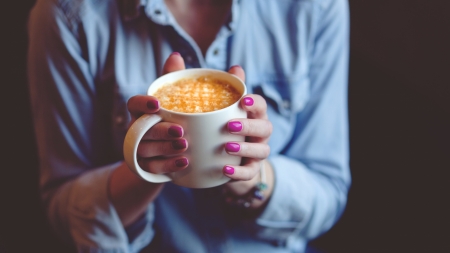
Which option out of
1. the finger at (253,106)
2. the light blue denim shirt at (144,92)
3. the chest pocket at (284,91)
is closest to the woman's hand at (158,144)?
the finger at (253,106)

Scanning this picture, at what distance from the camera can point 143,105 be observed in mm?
559

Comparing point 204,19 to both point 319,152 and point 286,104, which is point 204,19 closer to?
point 286,104

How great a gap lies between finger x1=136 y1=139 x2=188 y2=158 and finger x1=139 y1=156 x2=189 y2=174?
0.01 meters

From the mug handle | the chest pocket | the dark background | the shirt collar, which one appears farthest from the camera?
the dark background

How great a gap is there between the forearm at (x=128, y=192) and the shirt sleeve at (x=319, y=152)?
29cm

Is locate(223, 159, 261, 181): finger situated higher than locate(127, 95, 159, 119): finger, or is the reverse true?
locate(127, 95, 159, 119): finger

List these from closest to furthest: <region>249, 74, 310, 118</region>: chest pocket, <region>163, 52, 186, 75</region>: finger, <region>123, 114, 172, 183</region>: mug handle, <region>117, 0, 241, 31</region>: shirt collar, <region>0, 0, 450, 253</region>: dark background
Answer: <region>123, 114, 172, 183</region>: mug handle < <region>163, 52, 186, 75</region>: finger < <region>117, 0, 241, 31</region>: shirt collar < <region>249, 74, 310, 118</region>: chest pocket < <region>0, 0, 450, 253</region>: dark background

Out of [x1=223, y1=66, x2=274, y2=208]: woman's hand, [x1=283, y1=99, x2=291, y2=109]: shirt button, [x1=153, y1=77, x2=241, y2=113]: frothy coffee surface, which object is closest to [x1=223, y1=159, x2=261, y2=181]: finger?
[x1=223, y1=66, x2=274, y2=208]: woman's hand

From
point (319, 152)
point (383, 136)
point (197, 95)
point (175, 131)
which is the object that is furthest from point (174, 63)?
point (383, 136)

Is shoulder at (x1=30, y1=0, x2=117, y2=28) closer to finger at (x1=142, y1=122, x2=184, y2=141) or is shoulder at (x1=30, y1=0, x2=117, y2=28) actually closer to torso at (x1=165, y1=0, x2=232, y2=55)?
torso at (x1=165, y1=0, x2=232, y2=55)

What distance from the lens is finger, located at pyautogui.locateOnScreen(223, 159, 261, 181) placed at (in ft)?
1.95

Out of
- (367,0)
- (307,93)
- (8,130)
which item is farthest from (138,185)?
(367,0)

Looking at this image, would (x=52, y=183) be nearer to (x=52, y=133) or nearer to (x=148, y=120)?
(x=52, y=133)

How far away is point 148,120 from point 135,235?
0.51 metres
